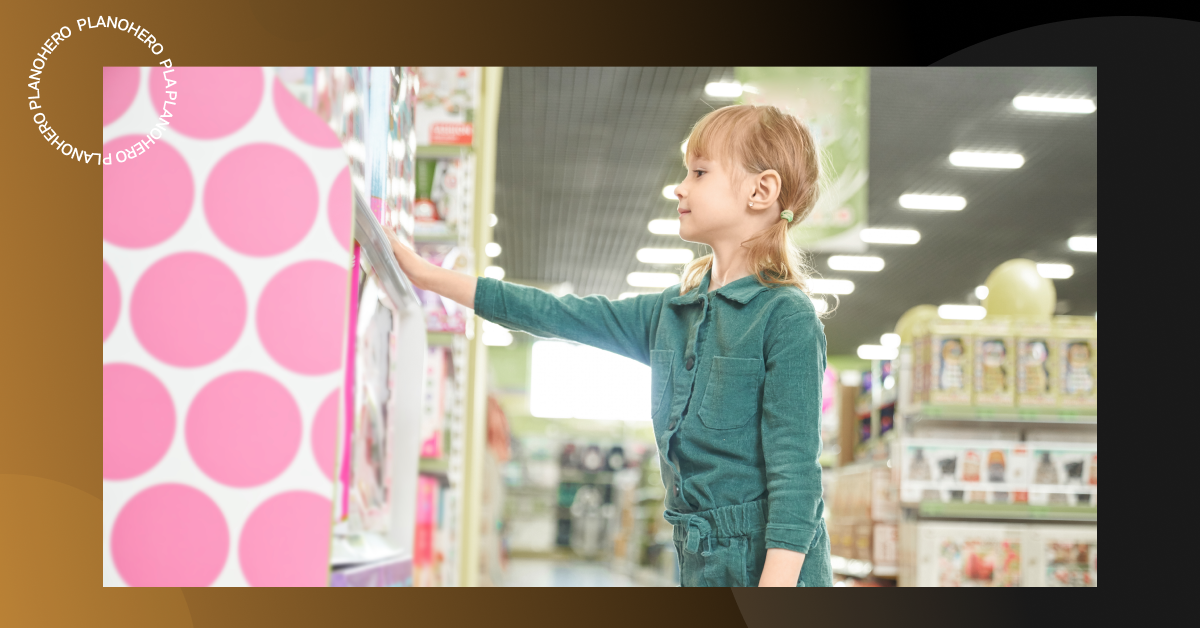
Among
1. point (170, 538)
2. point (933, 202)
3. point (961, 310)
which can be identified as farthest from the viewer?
A: point (961, 310)

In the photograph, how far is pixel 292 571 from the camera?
98 centimetres

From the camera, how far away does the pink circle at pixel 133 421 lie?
3.12 ft

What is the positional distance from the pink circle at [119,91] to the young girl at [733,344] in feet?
1.56

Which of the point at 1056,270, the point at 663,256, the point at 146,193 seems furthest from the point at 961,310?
the point at 146,193

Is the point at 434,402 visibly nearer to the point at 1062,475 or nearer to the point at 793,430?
the point at 793,430

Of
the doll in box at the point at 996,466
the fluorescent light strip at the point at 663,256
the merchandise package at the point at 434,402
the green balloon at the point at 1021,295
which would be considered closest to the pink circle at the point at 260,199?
the merchandise package at the point at 434,402

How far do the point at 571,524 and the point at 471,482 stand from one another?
9.90 metres

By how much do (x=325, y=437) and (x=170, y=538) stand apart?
0.60ft

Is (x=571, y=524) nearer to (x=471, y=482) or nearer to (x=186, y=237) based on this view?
(x=471, y=482)

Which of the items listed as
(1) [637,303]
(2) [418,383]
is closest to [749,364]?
(1) [637,303]

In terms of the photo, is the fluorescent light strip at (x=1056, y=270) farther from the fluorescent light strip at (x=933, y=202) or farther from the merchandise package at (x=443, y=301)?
the merchandise package at (x=443, y=301)

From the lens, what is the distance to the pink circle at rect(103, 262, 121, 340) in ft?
3.14

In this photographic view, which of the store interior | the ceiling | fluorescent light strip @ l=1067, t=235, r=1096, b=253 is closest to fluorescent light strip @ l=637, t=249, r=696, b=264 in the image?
the ceiling

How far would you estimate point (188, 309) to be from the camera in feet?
3.21
